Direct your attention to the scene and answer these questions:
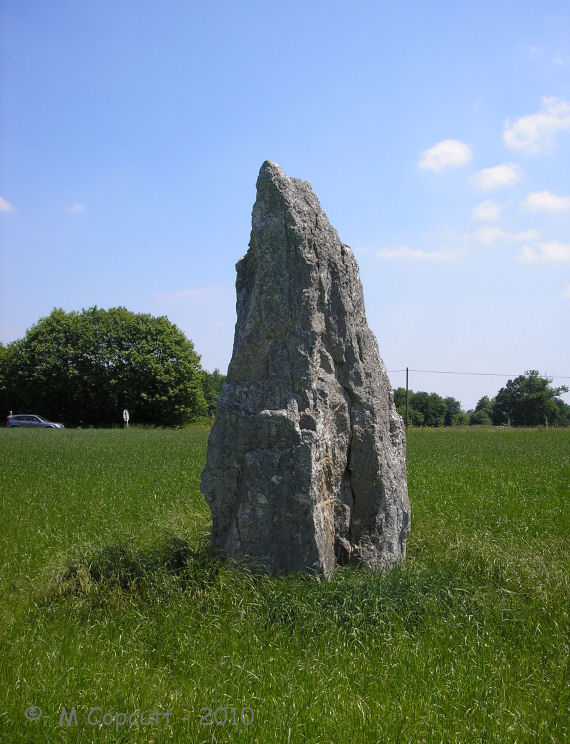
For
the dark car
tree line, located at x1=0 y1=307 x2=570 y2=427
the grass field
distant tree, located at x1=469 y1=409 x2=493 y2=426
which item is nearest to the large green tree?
tree line, located at x1=0 y1=307 x2=570 y2=427

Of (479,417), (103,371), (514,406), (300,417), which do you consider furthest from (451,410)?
(300,417)

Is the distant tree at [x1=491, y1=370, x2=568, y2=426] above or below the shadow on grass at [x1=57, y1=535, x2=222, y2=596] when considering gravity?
above

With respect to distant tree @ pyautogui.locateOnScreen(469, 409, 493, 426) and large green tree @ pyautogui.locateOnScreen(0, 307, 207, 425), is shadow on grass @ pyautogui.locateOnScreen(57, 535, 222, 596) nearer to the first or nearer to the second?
large green tree @ pyautogui.locateOnScreen(0, 307, 207, 425)

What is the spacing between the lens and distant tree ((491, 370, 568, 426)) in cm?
7681

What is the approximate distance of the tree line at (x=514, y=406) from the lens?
7694 cm

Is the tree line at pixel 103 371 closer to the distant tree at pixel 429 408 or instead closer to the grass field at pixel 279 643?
the distant tree at pixel 429 408

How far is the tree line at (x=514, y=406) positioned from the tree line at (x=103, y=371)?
28.5 m

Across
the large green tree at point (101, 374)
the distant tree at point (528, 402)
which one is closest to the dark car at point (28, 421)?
the large green tree at point (101, 374)

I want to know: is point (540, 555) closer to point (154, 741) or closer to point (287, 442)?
point (287, 442)

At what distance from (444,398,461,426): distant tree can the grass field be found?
293 ft

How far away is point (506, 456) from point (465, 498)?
35.0 feet

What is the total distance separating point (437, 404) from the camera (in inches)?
3634

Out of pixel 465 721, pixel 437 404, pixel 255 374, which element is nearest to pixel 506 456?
pixel 255 374

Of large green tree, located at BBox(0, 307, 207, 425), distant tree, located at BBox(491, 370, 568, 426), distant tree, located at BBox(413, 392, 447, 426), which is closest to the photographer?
large green tree, located at BBox(0, 307, 207, 425)
